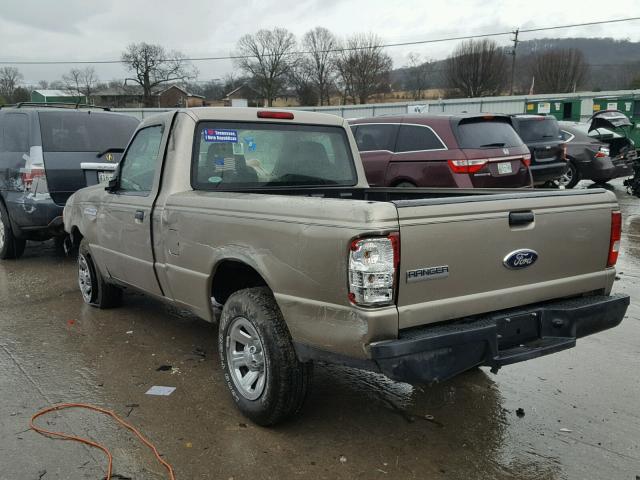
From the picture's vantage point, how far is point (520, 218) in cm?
300

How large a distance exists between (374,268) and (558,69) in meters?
81.2

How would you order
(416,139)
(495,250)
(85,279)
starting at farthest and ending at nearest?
(416,139)
(85,279)
(495,250)

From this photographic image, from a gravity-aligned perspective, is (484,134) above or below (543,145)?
above

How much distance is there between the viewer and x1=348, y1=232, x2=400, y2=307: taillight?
260cm

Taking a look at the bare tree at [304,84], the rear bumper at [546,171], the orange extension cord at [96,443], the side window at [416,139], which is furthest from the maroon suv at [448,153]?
the bare tree at [304,84]

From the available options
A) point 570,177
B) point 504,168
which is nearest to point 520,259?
point 504,168

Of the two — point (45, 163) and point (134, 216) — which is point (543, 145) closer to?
point (45, 163)

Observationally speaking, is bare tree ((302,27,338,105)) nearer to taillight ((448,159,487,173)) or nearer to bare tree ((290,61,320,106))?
bare tree ((290,61,320,106))

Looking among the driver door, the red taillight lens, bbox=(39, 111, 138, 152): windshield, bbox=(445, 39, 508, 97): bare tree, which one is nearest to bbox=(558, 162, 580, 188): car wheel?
bbox=(39, 111, 138, 152): windshield

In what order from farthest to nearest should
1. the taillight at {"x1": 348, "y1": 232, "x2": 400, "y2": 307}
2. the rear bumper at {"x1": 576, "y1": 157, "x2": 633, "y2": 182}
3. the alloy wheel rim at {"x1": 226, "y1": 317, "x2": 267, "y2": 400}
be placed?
the rear bumper at {"x1": 576, "y1": 157, "x2": 633, "y2": 182} → the alloy wheel rim at {"x1": 226, "y1": 317, "x2": 267, "y2": 400} → the taillight at {"x1": 348, "y1": 232, "x2": 400, "y2": 307}

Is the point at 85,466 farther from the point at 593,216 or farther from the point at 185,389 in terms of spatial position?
the point at 593,216

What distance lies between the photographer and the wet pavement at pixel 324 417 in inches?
119

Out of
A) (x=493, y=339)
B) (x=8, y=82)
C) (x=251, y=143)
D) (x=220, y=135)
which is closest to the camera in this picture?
(x=493, y=339)

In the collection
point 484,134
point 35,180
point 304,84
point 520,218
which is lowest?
point 35,180
